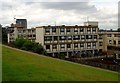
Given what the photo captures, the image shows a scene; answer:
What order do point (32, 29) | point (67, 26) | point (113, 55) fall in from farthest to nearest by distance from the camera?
point (32, 29) → point (113, 55) → point (67, 26)

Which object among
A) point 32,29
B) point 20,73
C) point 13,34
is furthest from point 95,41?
point 20,73

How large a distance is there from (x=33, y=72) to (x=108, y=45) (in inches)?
1804

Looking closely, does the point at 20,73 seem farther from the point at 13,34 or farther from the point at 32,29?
the point at 13,34

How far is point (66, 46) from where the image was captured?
5444cm

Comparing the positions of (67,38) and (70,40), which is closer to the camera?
(67,38)

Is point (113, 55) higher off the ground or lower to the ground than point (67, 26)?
lower

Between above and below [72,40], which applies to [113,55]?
below

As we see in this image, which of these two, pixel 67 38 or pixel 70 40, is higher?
pixel 67 38

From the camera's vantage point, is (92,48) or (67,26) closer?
(67,26)

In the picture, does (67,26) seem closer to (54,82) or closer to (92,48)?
(92,48)

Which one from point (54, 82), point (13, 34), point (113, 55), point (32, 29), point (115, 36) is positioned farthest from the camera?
point (13, 34)

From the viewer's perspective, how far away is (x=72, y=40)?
181 ft

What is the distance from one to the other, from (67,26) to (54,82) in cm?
3719

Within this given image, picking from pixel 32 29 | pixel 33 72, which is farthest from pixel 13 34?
pixel 33 72
